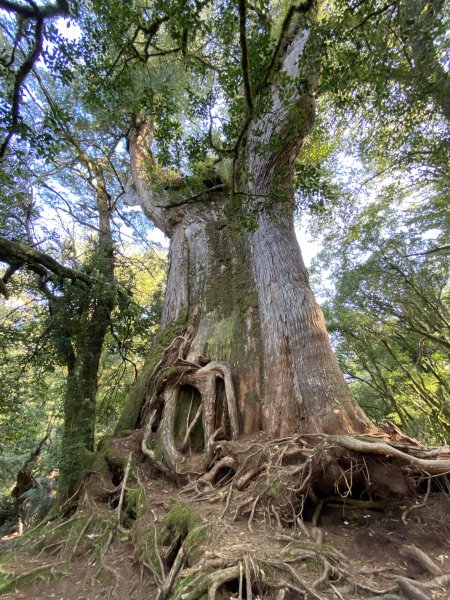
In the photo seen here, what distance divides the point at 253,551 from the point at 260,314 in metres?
2.67

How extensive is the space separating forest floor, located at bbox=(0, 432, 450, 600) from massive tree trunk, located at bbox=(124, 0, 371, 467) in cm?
66

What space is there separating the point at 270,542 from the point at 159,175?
251 inches

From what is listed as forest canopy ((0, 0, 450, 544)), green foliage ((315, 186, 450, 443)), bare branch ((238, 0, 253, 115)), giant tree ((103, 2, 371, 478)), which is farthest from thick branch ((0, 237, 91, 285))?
green foliage ((315, 186, 450, 443))

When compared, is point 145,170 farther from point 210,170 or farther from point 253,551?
point 253,551

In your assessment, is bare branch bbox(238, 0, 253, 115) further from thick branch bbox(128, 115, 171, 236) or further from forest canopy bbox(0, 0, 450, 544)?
thick branch bbox(128, 115, 171, 236)

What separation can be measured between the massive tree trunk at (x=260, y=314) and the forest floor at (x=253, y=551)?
66cm

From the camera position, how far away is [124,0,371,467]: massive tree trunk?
3225mm

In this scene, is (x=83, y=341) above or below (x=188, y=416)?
above

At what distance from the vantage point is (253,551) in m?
1.93

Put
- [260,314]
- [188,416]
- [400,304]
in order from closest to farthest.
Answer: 1. [188,416]
2. [260,314]
3. [400,304]

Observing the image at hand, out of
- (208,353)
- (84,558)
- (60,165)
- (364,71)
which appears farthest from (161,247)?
(84,558)

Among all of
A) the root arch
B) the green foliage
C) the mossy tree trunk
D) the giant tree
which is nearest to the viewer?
the giant tree

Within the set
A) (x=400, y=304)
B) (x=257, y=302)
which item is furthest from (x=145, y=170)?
(x=400, y=304)

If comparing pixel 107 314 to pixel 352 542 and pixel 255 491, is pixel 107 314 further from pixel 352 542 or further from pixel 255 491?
pixel 352 542
